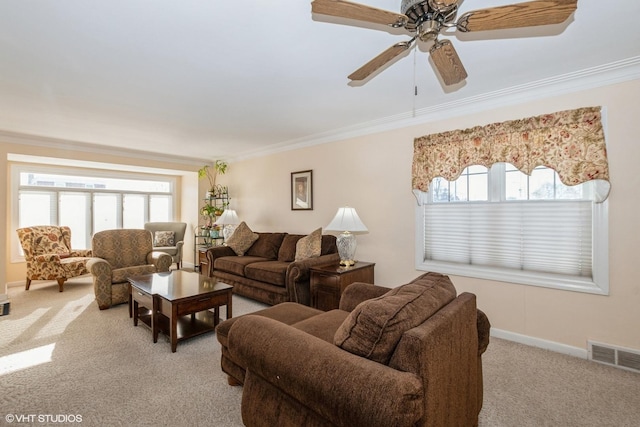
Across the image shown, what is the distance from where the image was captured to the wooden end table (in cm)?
321

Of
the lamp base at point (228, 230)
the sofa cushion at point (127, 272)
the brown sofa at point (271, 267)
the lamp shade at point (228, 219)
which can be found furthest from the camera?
the lamp base at point (228, 230)

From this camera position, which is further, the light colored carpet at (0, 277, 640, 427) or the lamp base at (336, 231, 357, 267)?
the lamp base at (336, 231, 357, 267)

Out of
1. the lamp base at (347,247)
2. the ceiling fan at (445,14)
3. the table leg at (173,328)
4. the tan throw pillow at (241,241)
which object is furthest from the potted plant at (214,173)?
the ceiling fan at (445,14)

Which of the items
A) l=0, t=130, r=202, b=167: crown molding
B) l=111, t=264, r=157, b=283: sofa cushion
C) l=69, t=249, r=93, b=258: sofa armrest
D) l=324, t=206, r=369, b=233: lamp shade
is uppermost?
l=0, t=130, r=202, b=167: crown molding

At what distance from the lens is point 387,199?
3744 millimetres

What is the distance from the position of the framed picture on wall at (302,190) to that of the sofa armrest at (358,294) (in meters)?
2.43

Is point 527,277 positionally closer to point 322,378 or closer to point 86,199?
point 322,378

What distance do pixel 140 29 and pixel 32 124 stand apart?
329 centimetres

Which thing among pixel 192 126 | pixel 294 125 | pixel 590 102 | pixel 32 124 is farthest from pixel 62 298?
pixel 590 102

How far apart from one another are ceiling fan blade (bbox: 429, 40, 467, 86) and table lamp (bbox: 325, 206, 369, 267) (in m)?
1.82

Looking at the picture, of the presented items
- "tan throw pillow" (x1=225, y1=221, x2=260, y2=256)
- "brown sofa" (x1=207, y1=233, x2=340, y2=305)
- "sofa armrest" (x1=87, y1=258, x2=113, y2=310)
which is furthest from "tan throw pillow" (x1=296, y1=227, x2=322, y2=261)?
"sofa armrest" (x1=87, y1=258, x2=113, y2=310)

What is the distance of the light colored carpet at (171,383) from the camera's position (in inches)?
71.7

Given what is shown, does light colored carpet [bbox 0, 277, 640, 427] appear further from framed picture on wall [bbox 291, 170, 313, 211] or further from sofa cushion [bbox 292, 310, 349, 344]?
framed picture on wall [bbox 291, 170, 313, 211]

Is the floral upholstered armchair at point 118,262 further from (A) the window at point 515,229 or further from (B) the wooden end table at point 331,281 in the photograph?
(A) the window at point 515,229
